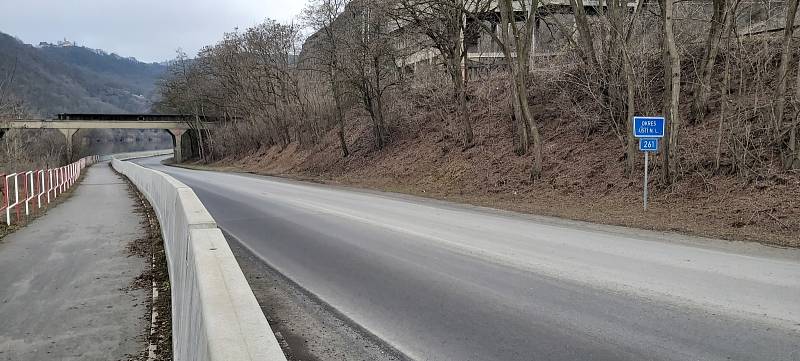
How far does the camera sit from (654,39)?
73.5 ft

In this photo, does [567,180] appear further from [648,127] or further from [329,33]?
[329,33]

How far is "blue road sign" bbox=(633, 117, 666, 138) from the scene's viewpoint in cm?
1355

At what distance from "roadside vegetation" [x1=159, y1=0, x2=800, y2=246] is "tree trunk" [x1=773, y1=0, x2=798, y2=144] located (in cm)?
6

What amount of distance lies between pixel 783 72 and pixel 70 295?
1578cm

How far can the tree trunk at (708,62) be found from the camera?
16578 mm

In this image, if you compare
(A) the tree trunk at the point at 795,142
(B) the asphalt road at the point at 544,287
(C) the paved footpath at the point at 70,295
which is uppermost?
(A) the tree trunk at the point at 795,142

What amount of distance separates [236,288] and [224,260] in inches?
30.6

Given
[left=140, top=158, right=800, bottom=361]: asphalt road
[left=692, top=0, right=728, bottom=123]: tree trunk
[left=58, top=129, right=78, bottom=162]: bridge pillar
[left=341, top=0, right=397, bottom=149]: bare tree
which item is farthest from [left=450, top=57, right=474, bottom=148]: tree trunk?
[left=58, top=129, right=78, bottom=162]: bridge pillar

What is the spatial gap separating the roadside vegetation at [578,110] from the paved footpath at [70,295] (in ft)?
33.2

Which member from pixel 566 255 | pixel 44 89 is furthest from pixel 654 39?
pixel 44 89

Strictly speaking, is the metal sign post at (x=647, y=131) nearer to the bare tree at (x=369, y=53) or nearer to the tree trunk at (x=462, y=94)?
the tree trunk at (x=462, y=94)

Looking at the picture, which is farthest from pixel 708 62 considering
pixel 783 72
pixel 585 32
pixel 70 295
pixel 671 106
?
pixel 70 295

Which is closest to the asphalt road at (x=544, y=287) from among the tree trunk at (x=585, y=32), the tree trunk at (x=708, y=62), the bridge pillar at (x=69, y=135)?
the tree trunk at (x=708, y=62)

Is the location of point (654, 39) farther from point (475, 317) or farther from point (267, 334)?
point (267, 334)
